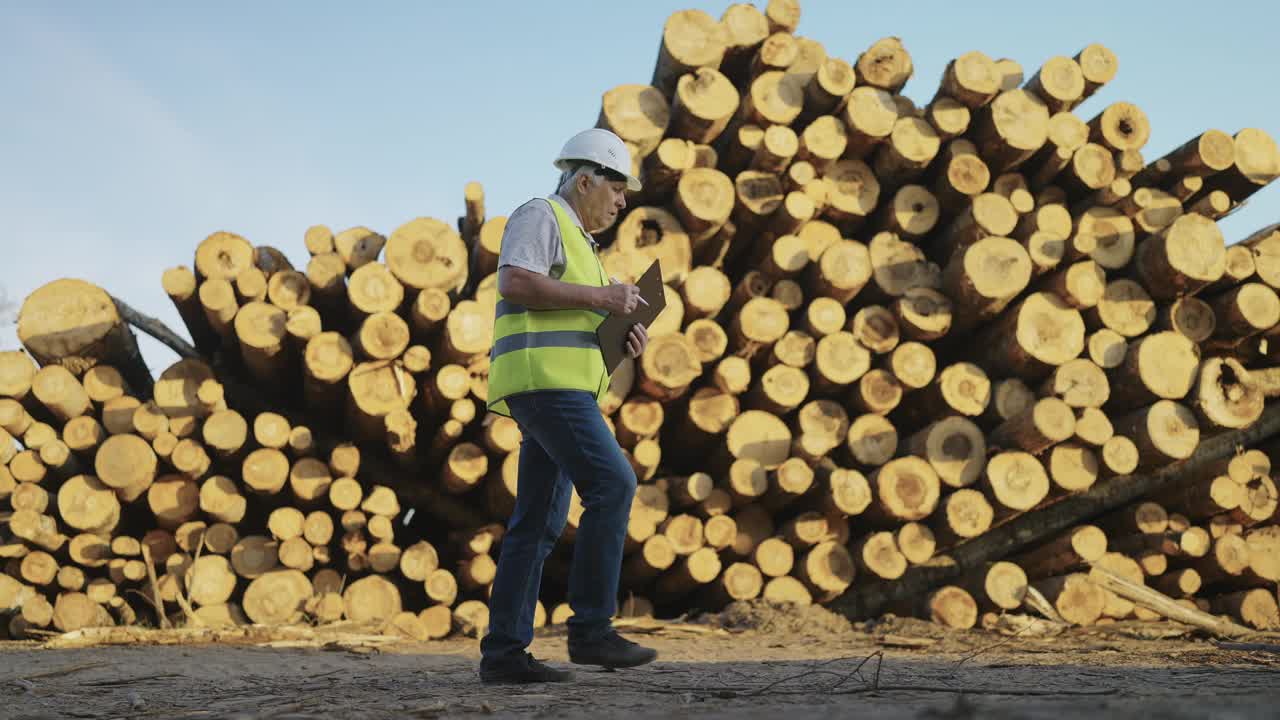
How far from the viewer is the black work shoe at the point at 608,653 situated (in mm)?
2762

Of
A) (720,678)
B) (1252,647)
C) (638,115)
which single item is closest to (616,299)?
(720,678)

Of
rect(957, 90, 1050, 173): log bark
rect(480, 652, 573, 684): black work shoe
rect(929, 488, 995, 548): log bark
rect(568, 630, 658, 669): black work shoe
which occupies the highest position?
rect(957, 90, 1050, 173): log bark

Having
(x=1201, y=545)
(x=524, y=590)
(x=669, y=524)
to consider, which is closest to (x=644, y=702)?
(x=524, y=590)

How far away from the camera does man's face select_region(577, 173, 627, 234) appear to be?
3012 millimetres

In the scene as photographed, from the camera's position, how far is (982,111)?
5.49m

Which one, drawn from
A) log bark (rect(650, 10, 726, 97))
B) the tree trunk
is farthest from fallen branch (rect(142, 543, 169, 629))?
the tree trunk

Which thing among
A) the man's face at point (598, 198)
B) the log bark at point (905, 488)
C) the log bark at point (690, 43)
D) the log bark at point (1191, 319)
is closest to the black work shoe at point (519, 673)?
the man's face at point (598, 198)

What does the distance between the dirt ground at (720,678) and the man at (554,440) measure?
14 centimetres

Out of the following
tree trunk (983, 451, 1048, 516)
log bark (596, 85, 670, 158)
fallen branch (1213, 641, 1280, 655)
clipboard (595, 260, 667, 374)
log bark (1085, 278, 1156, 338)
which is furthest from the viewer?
log bark (596, 85, 670, 158)

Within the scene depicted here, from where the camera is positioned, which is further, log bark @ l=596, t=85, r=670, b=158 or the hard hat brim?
log bark @ l=596, t=85, r=670, b=158

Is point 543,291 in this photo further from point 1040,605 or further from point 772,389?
point 1040,605

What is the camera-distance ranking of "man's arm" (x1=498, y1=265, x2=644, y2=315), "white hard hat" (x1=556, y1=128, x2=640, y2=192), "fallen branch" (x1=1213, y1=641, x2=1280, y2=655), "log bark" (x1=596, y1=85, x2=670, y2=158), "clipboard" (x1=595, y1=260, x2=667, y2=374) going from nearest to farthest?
"man's arm" (x1=498, y1=265, x2=644, y2=315)
"clipboard" (x1=595, y1=260, x2=667, y2=374)
"white hard hat" (x1=556, y1=128, x2=640, y2=192)
"fallen branch" (x1=1213, y1=641, x2=1280, y2=655)
"log bark" (x1=596, y1=85, x2=670, y2=158)

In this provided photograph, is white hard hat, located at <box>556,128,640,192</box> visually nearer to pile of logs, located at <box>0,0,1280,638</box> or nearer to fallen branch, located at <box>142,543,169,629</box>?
pile of logs, located at <box>0,0,1280,638</box>

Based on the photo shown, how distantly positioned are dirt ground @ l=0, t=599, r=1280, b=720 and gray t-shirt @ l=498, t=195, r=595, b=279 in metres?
1.11
